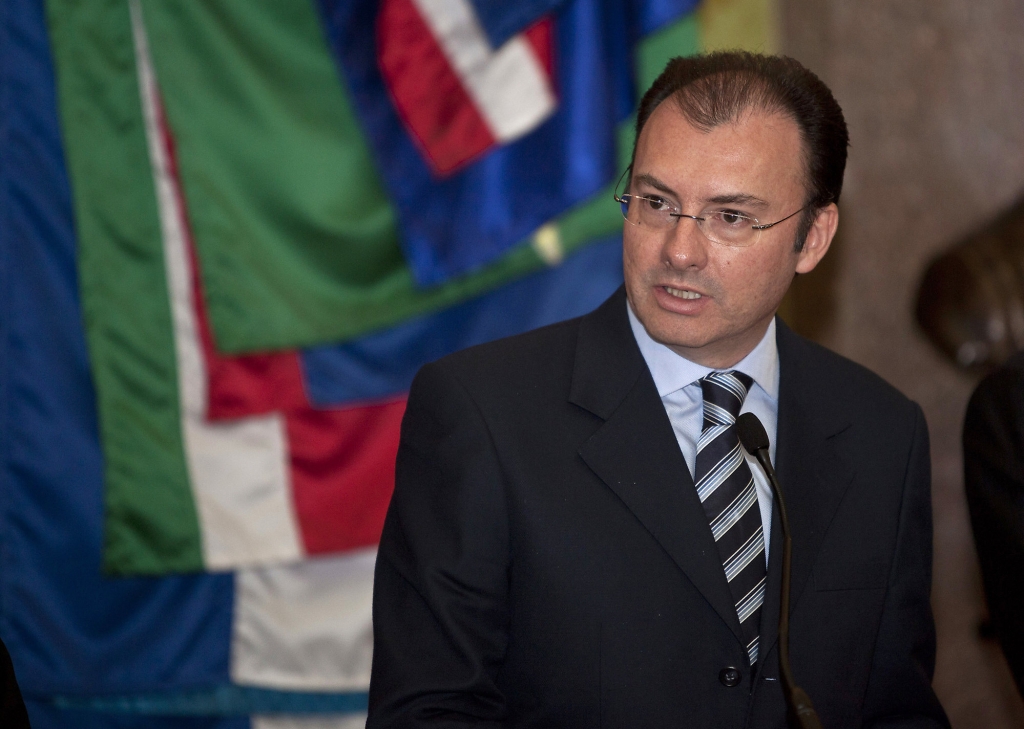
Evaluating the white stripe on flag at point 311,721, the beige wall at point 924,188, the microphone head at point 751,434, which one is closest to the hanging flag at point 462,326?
the beige wall at point 924,188

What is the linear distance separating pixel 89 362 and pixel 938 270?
2289mm

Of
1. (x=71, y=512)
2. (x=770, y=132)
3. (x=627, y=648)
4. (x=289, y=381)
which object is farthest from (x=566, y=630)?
(x=71, y=512)

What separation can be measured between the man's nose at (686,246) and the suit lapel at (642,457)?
0.16 m

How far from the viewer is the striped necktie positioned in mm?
1545

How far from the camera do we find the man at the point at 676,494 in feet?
4.84

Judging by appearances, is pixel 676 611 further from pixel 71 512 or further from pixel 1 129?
pixel 1 129

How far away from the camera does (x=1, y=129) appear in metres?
2.69

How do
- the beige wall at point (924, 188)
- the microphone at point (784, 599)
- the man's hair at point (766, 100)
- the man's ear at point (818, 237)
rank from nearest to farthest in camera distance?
1. the microphone at point (784, 599)
2. the man's hair at point (766, 100)
3. the man's ear at point (818, 237)
4. the beige wall at point (924, 188)

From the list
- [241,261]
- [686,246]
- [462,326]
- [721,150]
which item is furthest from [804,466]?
[241,261]

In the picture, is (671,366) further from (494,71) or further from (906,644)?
(494,71)

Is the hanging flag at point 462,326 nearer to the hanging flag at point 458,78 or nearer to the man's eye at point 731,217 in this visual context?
the hanging flag at point 458,78

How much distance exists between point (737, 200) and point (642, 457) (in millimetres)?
400

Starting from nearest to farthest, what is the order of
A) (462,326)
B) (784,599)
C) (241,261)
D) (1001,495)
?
(784,599) → (1001,495) → (241,261) → (462,326)

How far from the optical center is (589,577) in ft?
4.91
